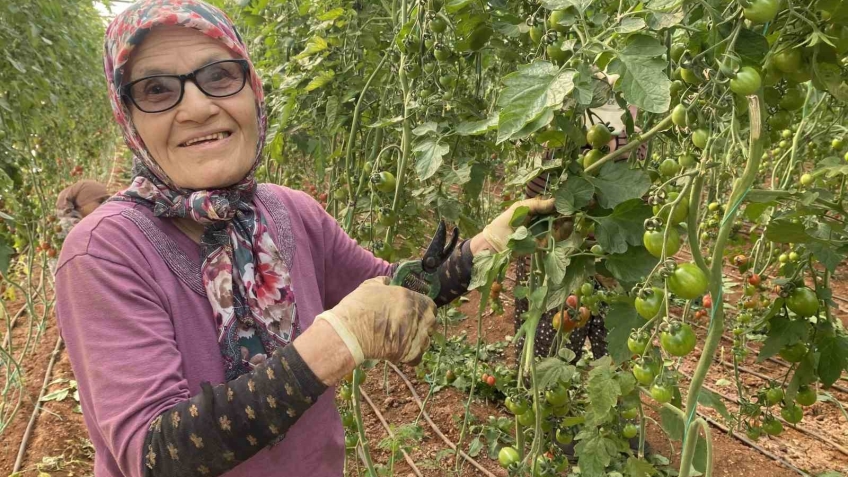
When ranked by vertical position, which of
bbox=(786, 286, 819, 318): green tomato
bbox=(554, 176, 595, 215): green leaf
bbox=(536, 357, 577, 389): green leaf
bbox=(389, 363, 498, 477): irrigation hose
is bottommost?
bbox=(389, 363, 498, 477): irrigation hose

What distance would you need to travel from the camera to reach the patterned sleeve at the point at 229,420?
90 cm

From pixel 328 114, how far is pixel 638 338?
116cm

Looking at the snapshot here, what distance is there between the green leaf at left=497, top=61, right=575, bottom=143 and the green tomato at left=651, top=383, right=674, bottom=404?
47 cm

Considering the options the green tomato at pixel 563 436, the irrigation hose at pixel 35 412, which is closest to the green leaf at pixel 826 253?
the green tomato at pixel 563 436

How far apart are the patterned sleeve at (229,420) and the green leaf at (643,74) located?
2.14 feet

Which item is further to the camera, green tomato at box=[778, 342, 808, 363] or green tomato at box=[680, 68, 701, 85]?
green tomato at box=[778, 342, 808, 363]

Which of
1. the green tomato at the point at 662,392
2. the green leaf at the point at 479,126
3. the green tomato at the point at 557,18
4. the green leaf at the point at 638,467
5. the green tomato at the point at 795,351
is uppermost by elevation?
the green tomato at the point at 557,18

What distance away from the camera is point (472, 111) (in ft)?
4.18

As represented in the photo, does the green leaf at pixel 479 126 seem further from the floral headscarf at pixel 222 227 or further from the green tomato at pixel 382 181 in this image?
the floral headscarf at pixel 222 227

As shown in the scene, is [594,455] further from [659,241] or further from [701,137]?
[701,137]

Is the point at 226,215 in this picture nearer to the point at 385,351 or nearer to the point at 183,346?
the point at 183,346

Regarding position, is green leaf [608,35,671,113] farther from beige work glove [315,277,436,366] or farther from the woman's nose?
the woman's nose

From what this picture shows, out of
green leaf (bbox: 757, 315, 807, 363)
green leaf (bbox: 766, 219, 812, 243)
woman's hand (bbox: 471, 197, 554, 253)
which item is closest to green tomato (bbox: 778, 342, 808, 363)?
green leaf (bbox: 757, 315, 807, 363)

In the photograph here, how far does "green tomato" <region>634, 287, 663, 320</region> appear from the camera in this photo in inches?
33.2
